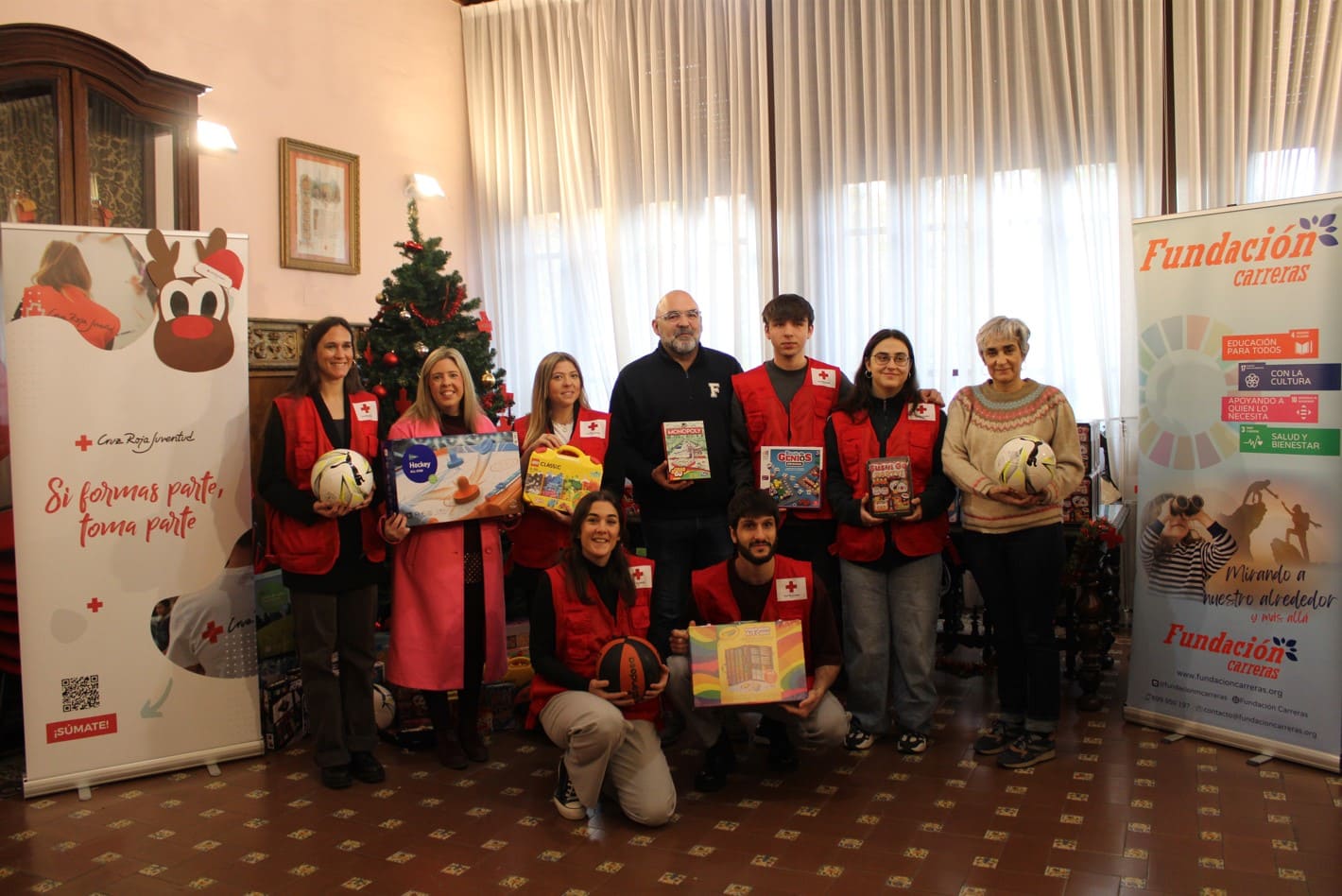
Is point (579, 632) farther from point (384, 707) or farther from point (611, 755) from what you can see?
point (384, 707)

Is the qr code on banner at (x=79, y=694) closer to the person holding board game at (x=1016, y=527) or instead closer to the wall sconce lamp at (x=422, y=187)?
the person holding board game at (x=1016, y=527)

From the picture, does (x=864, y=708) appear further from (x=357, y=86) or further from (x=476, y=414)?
Result: (x=357, y=86)

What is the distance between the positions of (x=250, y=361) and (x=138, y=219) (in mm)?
1006

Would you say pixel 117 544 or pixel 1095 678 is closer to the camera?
pixel 117 544

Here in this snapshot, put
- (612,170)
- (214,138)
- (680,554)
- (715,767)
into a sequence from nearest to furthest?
(715,767)
(680,554)
(214,138)
(612,170)

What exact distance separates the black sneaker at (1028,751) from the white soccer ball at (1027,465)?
0.89 m

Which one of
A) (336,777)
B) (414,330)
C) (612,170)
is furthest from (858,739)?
(612,170)

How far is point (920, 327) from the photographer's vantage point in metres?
5.94

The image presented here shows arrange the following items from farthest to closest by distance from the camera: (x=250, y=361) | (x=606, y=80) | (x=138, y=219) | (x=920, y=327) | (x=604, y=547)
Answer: (x=606, y=80)
(x=920, y=327)
(x=250, y=361)
(x=138, y=219)
(x=604, y=547)

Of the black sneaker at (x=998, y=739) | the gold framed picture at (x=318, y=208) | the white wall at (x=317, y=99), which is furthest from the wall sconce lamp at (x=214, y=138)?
the black sneaker at (x=998, y=739)

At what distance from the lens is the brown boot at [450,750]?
12.4 feet

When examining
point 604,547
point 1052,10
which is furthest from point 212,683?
point 1052,10

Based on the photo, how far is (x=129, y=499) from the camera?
3709 millimetres

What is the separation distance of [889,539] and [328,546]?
196 centimetres
